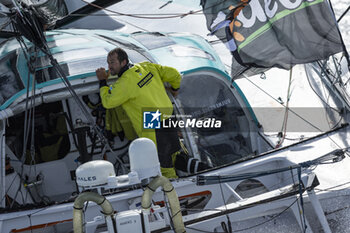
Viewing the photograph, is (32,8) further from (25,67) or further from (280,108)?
(280,108)

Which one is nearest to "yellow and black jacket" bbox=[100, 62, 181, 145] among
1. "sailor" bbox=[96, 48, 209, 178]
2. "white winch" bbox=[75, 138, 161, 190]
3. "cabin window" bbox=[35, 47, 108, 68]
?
"sailor" bbox=[96, 48, 209, 178]

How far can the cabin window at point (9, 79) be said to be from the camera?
5188mm

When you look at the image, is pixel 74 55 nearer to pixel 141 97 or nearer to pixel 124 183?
pixel 141 97

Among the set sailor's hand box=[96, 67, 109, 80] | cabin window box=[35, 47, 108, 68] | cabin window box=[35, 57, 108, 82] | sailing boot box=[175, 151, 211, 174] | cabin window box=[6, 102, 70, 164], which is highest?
cabin window box=[35, 47, 108, 68]

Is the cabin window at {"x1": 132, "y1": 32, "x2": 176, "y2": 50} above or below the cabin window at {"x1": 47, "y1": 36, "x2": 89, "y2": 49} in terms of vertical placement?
below

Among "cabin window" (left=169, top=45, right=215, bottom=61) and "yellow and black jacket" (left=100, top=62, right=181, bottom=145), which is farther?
"cabin window" (left=169, top=45, right=215, bottom=61)

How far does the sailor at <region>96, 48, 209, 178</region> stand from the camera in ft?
15.9

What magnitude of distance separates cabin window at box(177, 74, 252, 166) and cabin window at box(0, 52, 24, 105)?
73.3 inches

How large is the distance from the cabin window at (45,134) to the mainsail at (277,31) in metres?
2.09

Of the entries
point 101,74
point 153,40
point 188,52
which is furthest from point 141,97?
point 153,40

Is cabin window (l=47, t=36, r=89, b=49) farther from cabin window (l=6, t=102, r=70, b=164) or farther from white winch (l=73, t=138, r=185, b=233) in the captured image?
white winch (l=73, t=138, r=185, b=233)

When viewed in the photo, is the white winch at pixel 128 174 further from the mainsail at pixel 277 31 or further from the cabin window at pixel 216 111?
the cabin window at pixel 216 111

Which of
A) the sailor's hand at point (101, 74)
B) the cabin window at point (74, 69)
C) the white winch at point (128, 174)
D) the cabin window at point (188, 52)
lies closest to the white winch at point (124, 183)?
the white winch at point (128, 174)

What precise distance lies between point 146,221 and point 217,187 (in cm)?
128
